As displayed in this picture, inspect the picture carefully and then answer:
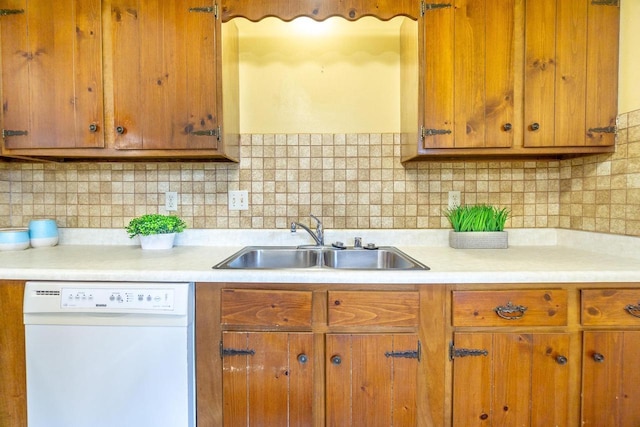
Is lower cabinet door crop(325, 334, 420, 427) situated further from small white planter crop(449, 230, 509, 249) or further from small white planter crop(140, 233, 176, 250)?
small white planter crop(140, 233, 176, 250)

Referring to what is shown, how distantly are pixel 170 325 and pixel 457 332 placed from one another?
3.42 feet

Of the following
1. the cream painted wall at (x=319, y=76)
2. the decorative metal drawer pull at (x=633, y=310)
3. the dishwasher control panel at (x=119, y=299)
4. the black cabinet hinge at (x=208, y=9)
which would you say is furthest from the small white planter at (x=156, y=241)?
the decorative metal drawer pull at (x=633, y=310)

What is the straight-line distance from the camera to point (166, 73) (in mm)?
1477

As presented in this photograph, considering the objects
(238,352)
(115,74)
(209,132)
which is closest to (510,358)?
(238,352)

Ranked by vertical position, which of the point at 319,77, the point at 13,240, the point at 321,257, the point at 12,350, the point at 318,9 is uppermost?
the point at 318,9

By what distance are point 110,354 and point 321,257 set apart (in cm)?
98

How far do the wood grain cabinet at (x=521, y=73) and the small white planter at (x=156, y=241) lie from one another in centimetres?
139

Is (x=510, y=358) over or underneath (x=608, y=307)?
underneath

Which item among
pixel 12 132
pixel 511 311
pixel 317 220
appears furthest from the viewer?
pixel 317 220

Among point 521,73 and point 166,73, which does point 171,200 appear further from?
point 521,73

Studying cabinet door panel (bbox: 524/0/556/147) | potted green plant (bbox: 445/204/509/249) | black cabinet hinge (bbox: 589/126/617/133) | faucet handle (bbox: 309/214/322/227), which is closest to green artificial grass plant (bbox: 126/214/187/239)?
faucet handle (bbox: 309/214/322/227)

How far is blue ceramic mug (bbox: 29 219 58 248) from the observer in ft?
5.58

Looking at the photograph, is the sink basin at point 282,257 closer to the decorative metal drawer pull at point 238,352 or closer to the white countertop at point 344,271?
the white countertop at point 344,271

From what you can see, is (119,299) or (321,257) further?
(321,257)
